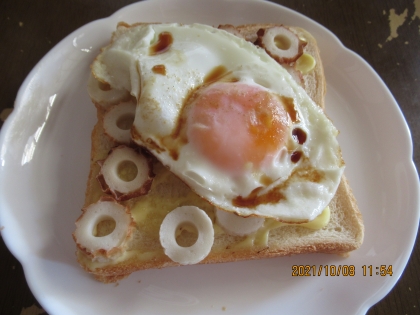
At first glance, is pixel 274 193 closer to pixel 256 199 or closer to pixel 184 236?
pixel 256 199

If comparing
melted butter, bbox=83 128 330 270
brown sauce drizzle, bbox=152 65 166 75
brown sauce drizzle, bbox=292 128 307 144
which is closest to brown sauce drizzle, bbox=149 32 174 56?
brown sauce drizzle, bbox=152 65 166 75

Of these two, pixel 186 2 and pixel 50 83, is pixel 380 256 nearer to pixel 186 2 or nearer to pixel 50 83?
pixel 186 2

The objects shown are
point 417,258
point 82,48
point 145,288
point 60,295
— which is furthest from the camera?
point 82,48

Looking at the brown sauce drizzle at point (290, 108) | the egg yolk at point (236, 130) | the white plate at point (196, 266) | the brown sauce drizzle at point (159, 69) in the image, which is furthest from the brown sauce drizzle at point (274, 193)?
the brown sauce drizzle at point (159, 69)

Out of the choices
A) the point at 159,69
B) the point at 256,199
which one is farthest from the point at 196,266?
the point at 159,69

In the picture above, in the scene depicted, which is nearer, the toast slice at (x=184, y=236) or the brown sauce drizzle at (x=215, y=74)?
the toast slice at (x=184, y=236)

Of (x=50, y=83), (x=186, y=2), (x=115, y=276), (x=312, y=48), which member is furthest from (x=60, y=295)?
(x=312, y=48)

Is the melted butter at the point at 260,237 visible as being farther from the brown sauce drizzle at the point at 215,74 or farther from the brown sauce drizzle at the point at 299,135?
the brown sauce drizzle at the point at 215,74
